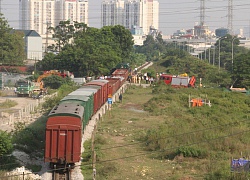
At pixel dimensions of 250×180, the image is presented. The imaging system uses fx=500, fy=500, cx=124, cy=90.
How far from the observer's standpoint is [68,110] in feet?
66.1

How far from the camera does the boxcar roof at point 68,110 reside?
19.4 meters

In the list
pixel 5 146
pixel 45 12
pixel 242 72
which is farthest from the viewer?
pixel 45 12

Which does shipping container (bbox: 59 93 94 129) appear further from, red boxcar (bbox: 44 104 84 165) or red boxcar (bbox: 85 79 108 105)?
red boxcar (bbox: 85 79 108 105)

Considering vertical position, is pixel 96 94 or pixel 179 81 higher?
pixel 179 81

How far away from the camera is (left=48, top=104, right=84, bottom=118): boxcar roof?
63.6 feet

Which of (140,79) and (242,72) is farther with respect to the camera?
(140,79)

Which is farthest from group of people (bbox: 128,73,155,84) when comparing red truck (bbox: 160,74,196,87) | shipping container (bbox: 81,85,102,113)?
shipping container (bbox: 81,85,102,113)

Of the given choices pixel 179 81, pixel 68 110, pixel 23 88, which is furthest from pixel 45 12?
pixel 68 110

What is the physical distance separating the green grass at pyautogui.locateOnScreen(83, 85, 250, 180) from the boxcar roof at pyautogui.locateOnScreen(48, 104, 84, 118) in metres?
2.07

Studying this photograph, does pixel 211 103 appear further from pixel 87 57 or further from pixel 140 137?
pixel 87 57

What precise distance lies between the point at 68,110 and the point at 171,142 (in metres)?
5.73

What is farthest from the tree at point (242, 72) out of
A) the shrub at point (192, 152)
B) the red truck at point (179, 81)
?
the shrub at point (192, 152)

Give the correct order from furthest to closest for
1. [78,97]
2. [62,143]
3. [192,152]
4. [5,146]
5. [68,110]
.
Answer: [78,97] → [192,152] → [68,110] → [5,146] → [62,143]

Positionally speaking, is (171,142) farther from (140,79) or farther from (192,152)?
(140,79)
